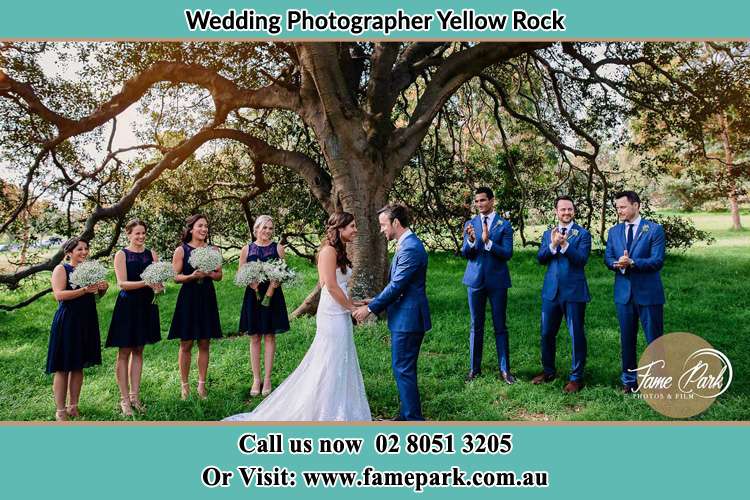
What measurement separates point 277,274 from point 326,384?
136 centimetres

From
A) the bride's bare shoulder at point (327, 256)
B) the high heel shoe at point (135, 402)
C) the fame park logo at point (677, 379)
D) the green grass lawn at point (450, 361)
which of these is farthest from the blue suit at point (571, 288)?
the high heel shoe at point (135, 402)

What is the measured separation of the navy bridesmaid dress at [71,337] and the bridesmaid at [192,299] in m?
0.82

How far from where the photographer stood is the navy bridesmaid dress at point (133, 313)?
5934 mm

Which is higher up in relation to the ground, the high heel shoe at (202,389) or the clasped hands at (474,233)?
the clasped hands at (474,233)

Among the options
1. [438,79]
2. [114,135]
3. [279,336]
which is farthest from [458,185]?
[114,135]

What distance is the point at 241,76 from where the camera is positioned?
10.8 metres

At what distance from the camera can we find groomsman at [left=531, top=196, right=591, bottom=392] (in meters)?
6.43

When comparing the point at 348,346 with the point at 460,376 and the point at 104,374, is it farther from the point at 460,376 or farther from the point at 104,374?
the point at 104,374

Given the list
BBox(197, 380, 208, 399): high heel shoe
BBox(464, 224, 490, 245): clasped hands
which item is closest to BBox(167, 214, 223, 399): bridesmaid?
BBox(197, 380, 208, 399): high heel shoe

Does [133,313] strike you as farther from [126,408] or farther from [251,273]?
[251,273]

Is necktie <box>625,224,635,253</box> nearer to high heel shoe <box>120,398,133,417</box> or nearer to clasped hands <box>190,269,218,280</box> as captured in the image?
clasped hands <box>190,269,218,280</box>

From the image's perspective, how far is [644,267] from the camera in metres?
6.07

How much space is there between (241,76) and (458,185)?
5887 mm

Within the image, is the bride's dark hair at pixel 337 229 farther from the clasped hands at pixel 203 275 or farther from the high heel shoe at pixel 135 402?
the high heel shoe at pixel 135 402
